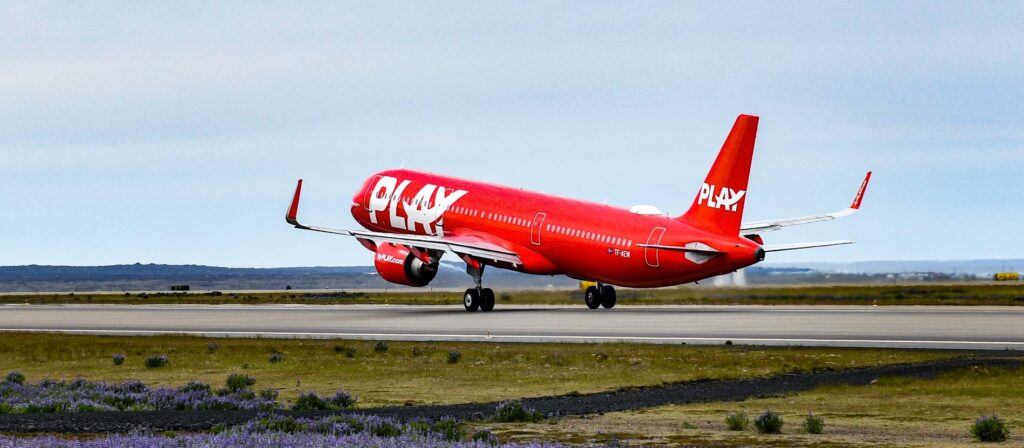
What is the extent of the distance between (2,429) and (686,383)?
1413 cm

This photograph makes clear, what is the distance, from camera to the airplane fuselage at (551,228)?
2267 inches

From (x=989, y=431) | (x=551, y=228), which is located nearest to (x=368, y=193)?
(x=551, y=228)

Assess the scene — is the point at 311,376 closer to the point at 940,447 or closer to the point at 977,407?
the point at 977,407

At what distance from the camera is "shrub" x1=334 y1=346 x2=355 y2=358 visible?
39.2 m

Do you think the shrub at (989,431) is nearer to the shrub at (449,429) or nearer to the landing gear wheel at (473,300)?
the shrub at (449,429)

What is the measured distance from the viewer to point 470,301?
220 feet

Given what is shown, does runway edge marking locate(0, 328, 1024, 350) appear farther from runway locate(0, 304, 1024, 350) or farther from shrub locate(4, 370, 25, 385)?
shrub locate(4, 370, 25, 385)

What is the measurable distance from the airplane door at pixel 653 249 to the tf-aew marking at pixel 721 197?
2.61 metres

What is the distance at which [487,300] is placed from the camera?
66.9m

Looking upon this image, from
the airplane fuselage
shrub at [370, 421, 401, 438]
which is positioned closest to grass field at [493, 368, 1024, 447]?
shrub at [370, 421, 401, 438]

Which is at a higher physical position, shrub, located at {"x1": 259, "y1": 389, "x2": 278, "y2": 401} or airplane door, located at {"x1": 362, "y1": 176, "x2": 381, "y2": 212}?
airplane door, located at {"x1": 362, "y1": 176, "x2": 381, "y2": 212}

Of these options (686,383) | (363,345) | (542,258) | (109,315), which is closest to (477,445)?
(686,383)

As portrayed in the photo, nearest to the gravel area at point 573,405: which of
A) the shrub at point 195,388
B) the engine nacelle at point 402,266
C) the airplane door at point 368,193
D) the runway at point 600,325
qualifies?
the shrub at point 195,388

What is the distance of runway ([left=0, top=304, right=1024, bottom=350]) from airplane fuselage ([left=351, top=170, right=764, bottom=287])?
80.8 inches
